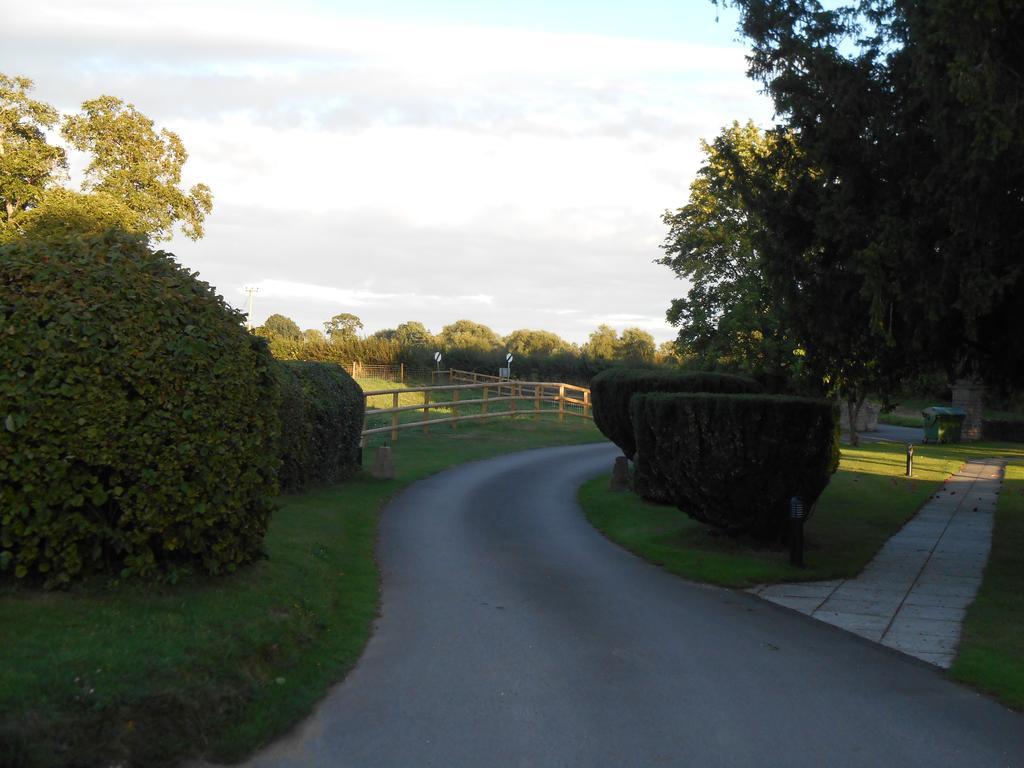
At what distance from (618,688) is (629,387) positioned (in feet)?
38.8

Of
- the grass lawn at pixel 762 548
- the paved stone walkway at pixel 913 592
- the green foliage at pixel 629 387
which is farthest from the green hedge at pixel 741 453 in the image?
the green foliage at pixel 629 387

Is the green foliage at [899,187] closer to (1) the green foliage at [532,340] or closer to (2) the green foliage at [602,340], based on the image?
(2) the green foliage at [602,340]

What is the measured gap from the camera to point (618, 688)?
6.59 metres

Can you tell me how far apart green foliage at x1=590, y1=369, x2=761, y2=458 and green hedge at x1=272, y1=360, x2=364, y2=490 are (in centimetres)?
494

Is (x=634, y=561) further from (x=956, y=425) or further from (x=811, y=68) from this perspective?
(x=956, y=425)

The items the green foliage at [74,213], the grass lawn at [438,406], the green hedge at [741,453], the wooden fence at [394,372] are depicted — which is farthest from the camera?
the wooden fence at [394,372]

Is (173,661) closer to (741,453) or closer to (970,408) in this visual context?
(741,453)

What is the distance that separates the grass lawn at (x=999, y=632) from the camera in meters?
6.88

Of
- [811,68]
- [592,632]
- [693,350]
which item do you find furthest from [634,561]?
[693,350]

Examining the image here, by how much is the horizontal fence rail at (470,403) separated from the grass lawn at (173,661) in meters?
11.6

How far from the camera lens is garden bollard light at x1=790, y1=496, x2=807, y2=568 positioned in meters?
11.3

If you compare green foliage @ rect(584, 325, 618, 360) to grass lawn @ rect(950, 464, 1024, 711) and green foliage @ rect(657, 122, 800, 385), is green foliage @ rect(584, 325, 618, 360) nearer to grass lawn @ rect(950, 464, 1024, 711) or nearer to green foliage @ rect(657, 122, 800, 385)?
green foliage @ rect(657, 122, 800, 385)

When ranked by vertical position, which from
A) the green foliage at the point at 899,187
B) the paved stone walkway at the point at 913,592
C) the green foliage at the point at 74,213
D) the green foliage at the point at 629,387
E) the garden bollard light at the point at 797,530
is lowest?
the paved stone walkway at the point at 913,592

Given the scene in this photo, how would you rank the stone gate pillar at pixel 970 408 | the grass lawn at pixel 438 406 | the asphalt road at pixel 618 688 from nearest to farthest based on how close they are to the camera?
the asphalt road at pixel 618 688, the grass lawn at pixel 438 406, the stone gate pillar at pixel 970 408
